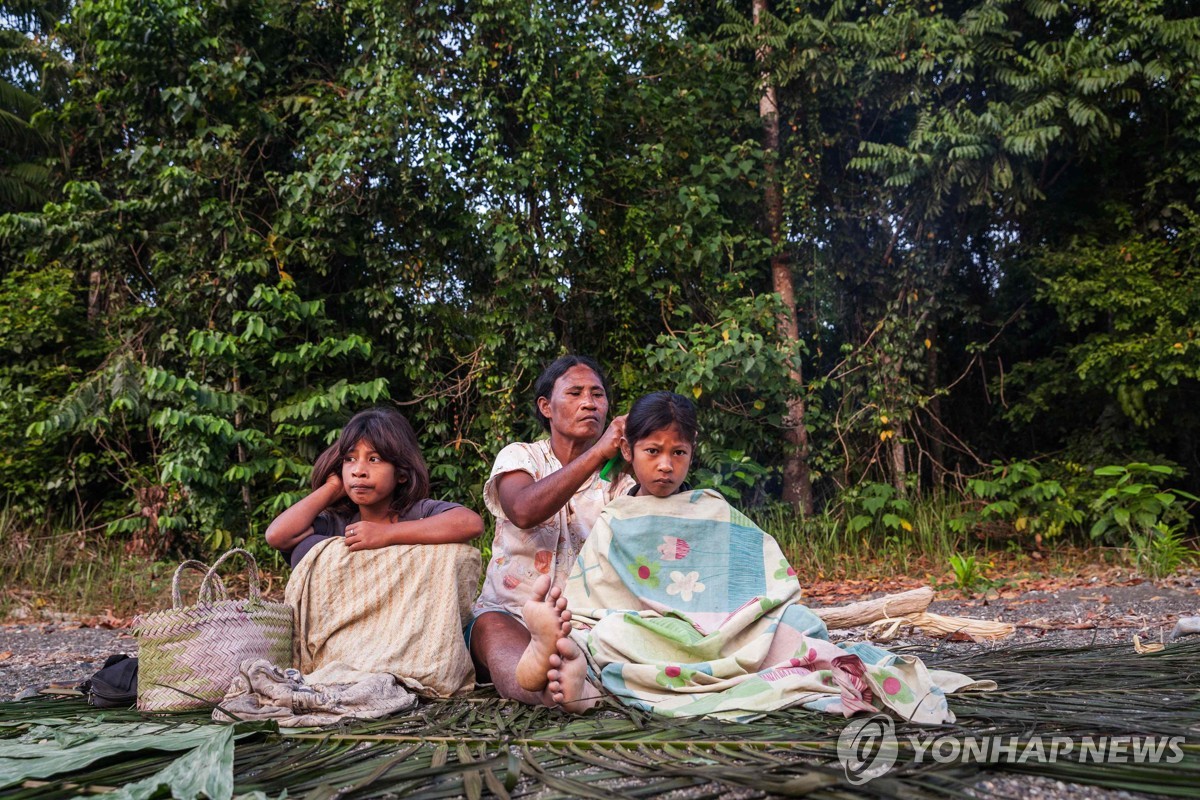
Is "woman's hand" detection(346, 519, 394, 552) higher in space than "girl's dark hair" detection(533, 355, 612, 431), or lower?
lower

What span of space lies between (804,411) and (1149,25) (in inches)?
146

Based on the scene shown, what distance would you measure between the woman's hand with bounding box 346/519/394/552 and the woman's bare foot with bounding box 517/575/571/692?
70cm

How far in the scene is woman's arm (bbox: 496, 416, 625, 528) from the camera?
9.60 ft

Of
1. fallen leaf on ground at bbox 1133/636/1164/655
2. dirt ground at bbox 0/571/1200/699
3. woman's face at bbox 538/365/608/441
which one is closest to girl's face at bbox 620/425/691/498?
woman's face at bbox 538/365/608/441

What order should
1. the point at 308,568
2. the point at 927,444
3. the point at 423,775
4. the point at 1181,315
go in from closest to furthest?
the point at 423,775 < the point at 308,568 < the point at 1181,315 < the point at 927,444

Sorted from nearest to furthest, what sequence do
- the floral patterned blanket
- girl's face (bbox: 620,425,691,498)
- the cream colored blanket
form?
the floral patterned blanket
the cream colored blanket
girl's face (bbox: 620,425,691,498)

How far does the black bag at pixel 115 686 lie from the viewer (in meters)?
2.87

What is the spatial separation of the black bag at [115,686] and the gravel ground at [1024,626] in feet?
2.23

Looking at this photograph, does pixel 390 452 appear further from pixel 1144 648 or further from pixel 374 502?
pixel 1144 648

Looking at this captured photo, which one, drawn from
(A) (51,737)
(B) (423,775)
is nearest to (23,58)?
(A) (51,737)

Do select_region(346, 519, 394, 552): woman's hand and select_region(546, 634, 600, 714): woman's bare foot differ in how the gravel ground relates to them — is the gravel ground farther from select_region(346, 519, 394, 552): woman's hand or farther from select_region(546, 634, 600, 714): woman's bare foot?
select_region(546, 634, 600, 714): woman's bare foot

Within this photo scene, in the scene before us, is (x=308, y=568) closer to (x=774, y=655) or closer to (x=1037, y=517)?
(x=774, y=655)

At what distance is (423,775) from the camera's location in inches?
71.6

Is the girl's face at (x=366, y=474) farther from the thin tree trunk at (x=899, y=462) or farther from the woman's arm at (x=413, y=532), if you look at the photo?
the thin tree trunk at (x=899, y=462)
